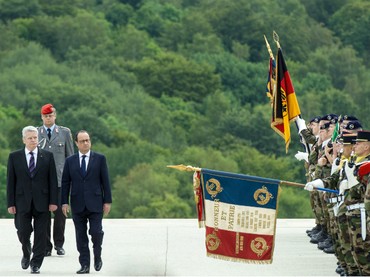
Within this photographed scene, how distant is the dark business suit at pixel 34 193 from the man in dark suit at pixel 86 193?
215 millimetres

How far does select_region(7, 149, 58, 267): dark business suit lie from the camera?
49.2 ft

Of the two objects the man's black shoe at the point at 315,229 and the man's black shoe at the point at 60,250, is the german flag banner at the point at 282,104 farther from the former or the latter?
the man's black shoe at the point at 60,250

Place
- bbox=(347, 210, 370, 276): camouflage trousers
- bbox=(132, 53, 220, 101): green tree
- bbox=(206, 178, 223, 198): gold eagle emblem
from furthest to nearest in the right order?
bbox=(132, 53, 220, 101): green tree → bbox=(206, 178, 223, 198): gold eagle emblem → bbox=(347, 210, 370, 276): camouflage trousers

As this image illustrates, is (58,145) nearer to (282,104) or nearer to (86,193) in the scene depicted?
(86,193)

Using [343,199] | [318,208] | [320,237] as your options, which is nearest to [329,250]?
[320,237]

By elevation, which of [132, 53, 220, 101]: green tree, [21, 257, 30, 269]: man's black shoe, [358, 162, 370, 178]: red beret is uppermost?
[358, 162, 370, 178]: red beret

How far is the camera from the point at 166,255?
1694 centimetres

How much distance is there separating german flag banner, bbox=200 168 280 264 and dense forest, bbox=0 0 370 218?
5739 cm

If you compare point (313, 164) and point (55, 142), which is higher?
point (55, 142)

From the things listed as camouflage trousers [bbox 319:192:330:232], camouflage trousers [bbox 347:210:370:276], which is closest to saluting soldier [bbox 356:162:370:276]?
camouflage trousers [bbox 347:210:370:276]

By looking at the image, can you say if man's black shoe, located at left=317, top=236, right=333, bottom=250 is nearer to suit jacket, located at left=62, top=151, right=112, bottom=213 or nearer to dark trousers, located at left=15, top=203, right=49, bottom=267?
suit jacket, located at left=62, top=151, right=112, bottom=213

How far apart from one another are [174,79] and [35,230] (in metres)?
100

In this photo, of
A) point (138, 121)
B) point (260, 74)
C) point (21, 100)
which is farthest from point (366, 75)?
point (21, 100)

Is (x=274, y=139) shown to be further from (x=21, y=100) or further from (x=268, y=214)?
(x=268, y=214)
